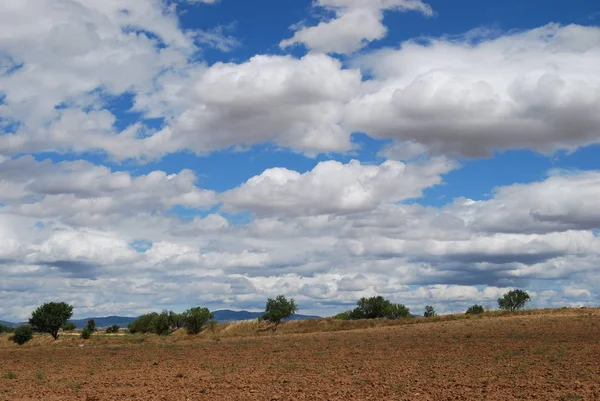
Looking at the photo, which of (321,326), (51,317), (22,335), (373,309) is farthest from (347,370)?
(373,309)

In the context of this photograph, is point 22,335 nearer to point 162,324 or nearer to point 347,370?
point 162,324

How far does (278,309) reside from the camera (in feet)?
400

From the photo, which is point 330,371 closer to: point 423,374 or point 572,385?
point 423,374

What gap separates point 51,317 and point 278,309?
41614mm

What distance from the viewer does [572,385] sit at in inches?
1001

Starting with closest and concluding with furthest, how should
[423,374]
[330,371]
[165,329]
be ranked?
[423,374], [330,371], [165,329]

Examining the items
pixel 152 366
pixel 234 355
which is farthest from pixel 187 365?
pixel 234 355

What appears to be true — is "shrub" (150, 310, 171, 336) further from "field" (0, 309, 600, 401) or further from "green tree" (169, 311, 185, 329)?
"field" (0, 309, 600, 401)

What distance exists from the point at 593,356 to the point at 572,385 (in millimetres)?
13134

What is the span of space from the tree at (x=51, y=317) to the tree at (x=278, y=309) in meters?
37.1

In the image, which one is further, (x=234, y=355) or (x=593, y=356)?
(x=234, y=355)

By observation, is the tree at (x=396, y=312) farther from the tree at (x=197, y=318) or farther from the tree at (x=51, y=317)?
the tree at (x=51, y=317)

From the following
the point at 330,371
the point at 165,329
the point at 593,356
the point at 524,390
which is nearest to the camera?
the point at 524,390

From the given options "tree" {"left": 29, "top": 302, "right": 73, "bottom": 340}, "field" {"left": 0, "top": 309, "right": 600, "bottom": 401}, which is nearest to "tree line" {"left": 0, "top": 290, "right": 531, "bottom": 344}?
"tree" {"left": 29, "top": 302, "right": 73, "bottom": 340}
